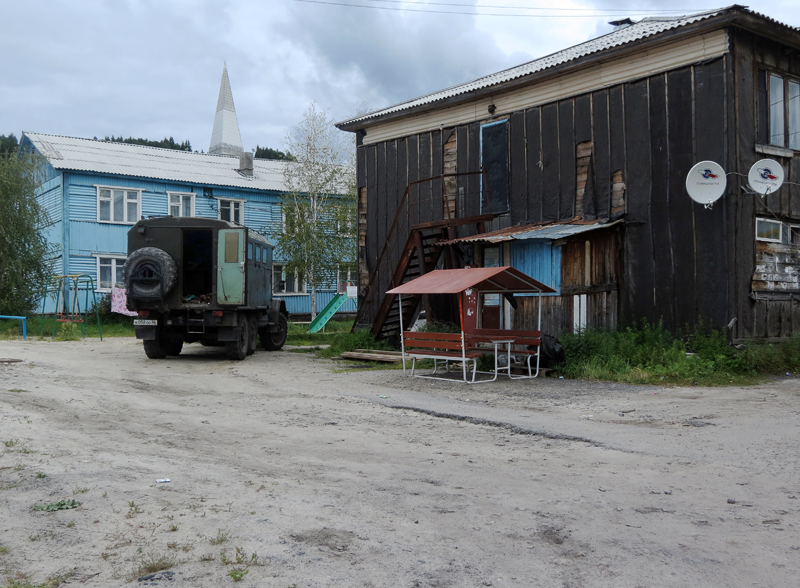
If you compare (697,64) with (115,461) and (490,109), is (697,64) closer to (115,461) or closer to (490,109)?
(490,109)

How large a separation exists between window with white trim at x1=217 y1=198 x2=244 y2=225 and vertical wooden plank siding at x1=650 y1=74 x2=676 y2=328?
23893 mm

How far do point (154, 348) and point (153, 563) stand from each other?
44.8 ft

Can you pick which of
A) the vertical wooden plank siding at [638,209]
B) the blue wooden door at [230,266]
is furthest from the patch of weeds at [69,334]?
the vertical wooden plank siding at [638,209]

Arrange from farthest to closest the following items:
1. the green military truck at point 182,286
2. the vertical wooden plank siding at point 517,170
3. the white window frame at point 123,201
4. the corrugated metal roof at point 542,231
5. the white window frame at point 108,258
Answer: the white window frame at point 123,201, the white window frame at point 108,258, the vertical wooden plank siding at point 517,170, the green military truck at point 182,286, the corrugated metal roof at point 542,231

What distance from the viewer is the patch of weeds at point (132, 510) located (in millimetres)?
4520

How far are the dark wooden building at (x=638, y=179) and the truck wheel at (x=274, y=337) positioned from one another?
341 centimetres

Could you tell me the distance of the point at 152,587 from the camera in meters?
3.48

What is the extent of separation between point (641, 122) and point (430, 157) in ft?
20.5

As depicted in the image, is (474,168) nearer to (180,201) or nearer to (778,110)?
(778,110)

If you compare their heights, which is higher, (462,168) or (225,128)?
(225,128)

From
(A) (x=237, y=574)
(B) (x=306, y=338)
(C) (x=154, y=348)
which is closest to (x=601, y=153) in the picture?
(C) (x=154, y=348)

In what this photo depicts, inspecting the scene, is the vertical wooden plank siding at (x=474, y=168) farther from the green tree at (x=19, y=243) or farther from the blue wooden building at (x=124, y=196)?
the green tree at (x=19, y=243)

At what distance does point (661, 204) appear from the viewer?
14016mm

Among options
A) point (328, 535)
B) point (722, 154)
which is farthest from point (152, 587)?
point (722, 154)
